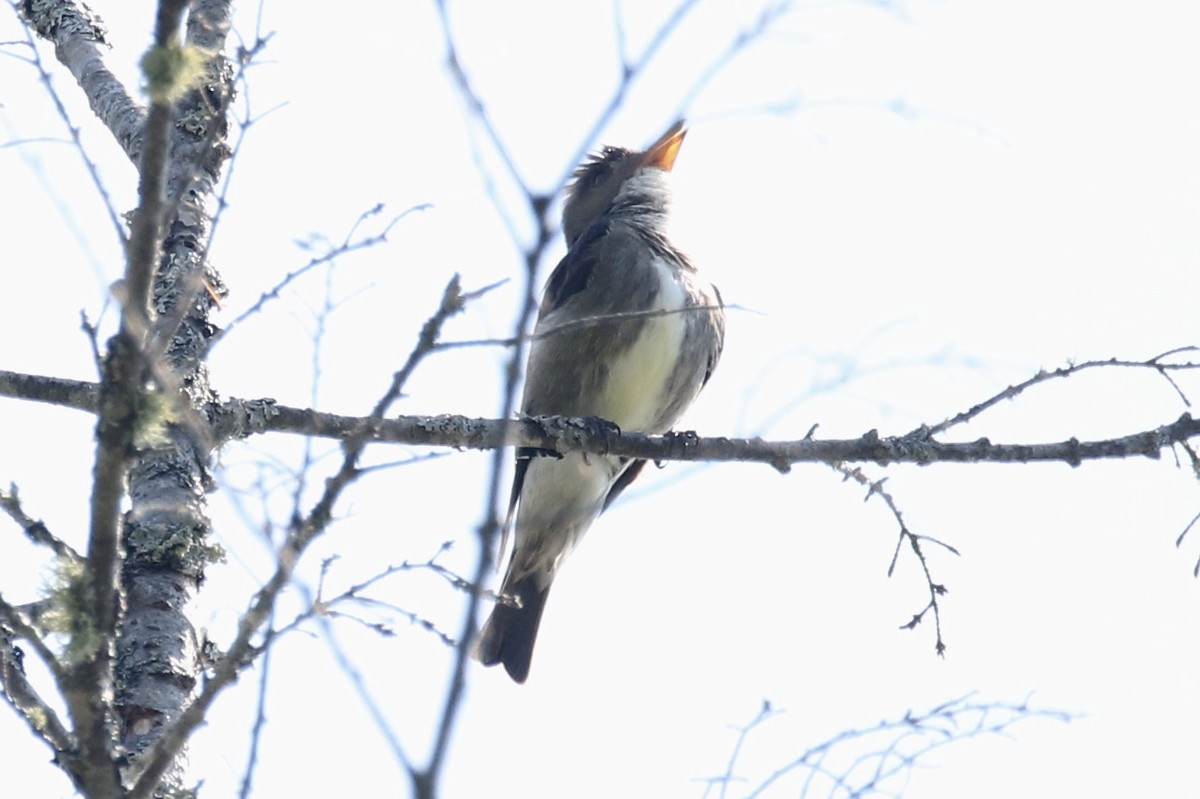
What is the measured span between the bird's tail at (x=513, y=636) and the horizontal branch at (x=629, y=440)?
1.54 metres

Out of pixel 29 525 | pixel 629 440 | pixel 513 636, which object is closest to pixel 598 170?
pixel 513 636

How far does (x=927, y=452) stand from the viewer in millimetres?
4355

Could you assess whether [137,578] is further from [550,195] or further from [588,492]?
[588,492]

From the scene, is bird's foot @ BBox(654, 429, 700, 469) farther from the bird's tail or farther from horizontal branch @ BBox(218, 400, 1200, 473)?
the bird's tail

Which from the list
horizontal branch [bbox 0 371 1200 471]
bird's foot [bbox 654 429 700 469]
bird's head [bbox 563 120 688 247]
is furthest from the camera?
bird's head [bbox 563 120 688 247]

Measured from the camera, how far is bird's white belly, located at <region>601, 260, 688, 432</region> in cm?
611

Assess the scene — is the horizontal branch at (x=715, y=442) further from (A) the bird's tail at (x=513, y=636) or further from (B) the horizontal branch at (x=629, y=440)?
(A) the bird's tail at (x=513, y=636)

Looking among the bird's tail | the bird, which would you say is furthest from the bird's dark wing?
the bird's tail

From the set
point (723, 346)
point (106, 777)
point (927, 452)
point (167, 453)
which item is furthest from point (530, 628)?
point (106, 777)

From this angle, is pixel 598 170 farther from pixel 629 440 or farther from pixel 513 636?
pixel 629 440

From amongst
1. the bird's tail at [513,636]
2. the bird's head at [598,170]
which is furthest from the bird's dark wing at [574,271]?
the bird's tail at [513,636]

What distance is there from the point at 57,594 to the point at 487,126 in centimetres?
86

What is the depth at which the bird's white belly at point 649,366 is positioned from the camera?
241 inches

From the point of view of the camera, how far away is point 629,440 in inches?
196
